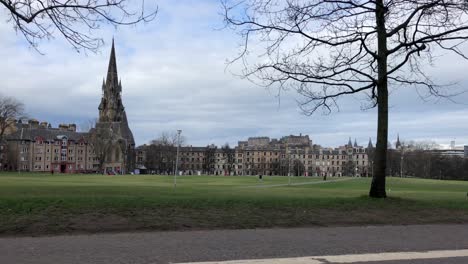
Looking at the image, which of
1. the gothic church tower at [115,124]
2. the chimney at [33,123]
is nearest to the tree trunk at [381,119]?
the gothic church tower at [115,124]

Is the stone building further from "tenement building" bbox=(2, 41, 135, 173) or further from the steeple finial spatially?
the steeple finial

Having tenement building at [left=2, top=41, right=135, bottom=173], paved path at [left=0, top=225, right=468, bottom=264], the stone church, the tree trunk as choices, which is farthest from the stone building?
paved path at [left=0, top=225, right=468, bottom=264]

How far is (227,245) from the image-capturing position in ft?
32.4

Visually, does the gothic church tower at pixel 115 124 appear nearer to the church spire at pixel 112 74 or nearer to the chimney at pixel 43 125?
the church spire at pixel 112 74

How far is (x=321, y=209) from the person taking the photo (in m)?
15.2

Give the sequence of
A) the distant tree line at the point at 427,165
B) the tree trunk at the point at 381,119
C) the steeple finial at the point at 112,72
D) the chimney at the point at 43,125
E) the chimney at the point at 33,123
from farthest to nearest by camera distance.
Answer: the chimney at the point at 43,125 < the chimney at the point at 33,123 < the steeple finial at the point at 112,72 < the distant tree line at the point at 427,165 < the tree trunk at the point at 381,119

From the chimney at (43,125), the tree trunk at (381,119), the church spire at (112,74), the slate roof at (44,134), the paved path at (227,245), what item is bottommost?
A: the paved path at (227,245)

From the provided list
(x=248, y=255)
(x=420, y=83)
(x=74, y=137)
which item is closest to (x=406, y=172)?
(x=74, y=137)

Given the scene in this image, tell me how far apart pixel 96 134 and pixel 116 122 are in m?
23.7

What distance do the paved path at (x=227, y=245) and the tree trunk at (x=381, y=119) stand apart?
6.71 meters

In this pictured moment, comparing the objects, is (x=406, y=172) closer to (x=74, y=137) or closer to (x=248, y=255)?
(x=74, y=137)

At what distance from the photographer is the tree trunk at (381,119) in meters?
19.0

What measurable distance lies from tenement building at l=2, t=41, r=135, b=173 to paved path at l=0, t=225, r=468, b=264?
154 meters

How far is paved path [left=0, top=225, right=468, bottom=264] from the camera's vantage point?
28.0ft
